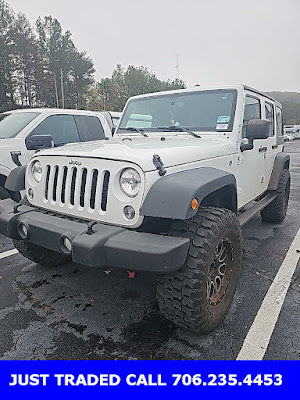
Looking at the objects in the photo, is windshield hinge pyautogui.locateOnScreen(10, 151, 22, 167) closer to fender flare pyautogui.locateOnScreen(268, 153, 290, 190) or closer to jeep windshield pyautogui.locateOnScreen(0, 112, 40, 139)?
jeep windshield pyautogui.locateOnScreen(0, 112, 40, 139)

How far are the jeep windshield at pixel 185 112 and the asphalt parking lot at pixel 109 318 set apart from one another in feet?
5.48

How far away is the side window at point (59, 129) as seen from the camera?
541cm

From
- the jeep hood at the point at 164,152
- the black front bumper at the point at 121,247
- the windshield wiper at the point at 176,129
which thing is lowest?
the black front bumper at the point at 121,247

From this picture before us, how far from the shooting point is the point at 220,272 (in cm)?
279

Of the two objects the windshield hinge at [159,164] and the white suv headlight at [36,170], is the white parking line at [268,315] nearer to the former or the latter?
the windshield hinge at [159,164]

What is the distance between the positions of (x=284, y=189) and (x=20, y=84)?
47580 mm

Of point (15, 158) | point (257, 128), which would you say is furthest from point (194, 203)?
point (15, 158)

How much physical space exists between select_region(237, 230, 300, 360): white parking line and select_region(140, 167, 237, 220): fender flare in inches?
43.0

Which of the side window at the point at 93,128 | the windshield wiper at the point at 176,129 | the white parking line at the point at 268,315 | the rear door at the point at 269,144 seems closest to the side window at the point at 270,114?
the rear door at the point at 269,144

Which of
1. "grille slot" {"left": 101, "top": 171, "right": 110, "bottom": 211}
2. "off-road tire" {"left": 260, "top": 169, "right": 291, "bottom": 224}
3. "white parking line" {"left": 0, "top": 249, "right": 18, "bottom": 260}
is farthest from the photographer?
"off-road tire" {"left": 260, "top": 169, "right": 291, "bottom": 224}

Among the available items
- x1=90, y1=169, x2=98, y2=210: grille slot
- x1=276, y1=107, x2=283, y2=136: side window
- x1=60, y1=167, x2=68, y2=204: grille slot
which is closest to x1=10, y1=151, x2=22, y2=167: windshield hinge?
x1=60, y1=167, x2=68, y2=204: grille slot

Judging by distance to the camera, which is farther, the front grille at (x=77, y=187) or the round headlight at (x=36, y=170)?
the round headlight at (x=36, y=170)

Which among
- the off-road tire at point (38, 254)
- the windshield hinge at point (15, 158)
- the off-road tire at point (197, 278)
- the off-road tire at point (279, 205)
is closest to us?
the off-road tire at point (197, 278)

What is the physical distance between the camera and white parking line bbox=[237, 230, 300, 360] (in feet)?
7.77
